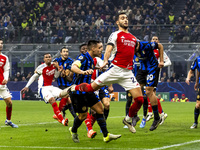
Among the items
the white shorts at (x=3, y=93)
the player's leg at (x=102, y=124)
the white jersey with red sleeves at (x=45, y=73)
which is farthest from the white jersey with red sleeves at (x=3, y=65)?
the player's leg at (x=102, y=124)

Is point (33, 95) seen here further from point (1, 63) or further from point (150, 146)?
point (150, 146)

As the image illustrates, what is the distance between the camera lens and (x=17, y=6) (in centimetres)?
3838

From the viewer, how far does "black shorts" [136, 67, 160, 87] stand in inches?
442

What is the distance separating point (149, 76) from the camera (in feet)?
37.1

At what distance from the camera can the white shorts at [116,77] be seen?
879 cm

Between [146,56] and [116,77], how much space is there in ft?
8.72

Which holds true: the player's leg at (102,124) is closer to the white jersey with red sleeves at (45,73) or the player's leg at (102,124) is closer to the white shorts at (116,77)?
the white shorts at (116,77)

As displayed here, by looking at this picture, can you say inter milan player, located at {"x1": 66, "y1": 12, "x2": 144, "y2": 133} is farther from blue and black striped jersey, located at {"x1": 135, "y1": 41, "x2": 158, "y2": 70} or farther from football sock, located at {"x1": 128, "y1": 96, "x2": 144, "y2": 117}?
blue and black striped jersey, located at {"x1": 135, "y1": 41, "x2": 158, "y2": 70}

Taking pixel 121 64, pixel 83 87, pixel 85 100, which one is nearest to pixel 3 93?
pixel 85 100

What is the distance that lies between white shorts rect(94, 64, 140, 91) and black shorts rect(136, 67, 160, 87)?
7.46 ft

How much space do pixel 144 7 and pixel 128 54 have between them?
→ 87.7 ft

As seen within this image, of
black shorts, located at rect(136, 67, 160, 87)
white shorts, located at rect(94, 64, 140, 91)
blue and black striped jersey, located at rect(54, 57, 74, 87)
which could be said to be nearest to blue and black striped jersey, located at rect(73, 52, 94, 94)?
white shorts, located at rect(94, 64, 140, 91)

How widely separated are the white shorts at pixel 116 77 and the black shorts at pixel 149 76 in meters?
2.27

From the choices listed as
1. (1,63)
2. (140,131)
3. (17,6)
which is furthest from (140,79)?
(17,6)
